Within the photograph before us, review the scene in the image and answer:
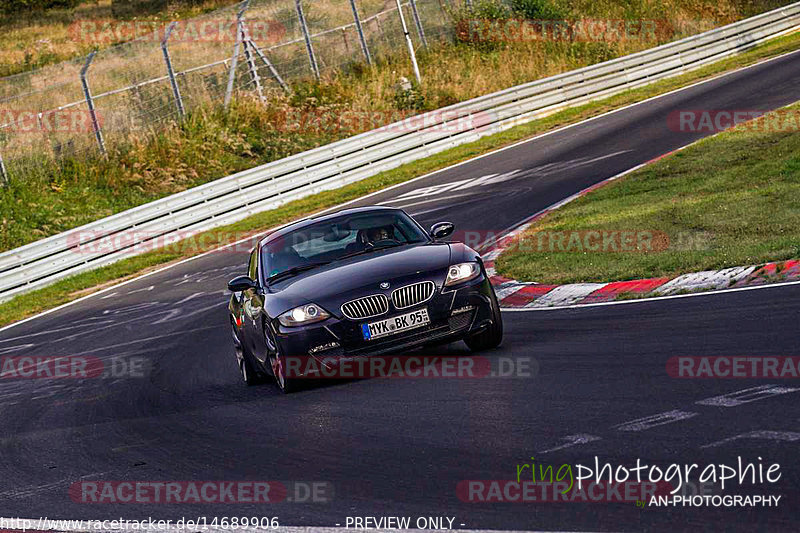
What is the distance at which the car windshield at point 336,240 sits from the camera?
1006cm

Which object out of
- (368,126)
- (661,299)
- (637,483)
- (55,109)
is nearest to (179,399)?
(661,299)

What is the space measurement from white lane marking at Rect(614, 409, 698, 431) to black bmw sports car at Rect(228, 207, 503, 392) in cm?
291

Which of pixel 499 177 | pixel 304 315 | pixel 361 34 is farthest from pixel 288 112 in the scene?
pixel 304 315

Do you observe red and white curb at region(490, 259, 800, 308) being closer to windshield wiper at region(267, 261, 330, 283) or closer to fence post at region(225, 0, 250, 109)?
windshield wiper at region(267, 261, 330, 283)

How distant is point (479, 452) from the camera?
6137 millimetres

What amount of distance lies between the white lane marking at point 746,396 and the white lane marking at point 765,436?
0.66 m

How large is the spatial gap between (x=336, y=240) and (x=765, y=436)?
550 centimetres

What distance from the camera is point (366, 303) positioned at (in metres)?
8.76

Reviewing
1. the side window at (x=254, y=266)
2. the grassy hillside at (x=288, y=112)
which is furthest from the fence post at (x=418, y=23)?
the side window at (x=254, y=266)

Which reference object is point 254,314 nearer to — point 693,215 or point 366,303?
point 366,303

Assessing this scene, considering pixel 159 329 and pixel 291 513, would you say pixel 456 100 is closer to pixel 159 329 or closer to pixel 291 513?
pixel 159 329

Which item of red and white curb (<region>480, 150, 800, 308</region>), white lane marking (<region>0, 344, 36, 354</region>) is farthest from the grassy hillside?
red and white curb (<region>480, 150, 800, 308</region>)

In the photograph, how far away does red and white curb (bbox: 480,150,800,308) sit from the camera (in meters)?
10.0

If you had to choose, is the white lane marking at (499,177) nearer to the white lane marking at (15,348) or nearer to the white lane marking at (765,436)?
the white lane marking at (15,348)
